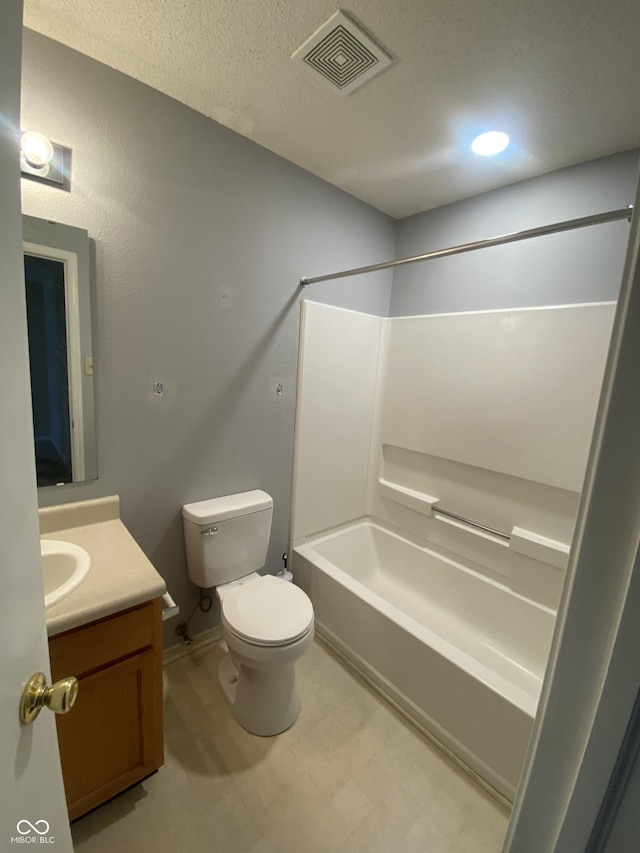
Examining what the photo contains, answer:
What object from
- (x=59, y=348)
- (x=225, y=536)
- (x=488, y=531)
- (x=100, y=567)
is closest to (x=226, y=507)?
(x=225, y=536)

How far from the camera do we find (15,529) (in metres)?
0.49

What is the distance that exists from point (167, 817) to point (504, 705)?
1.21 metres

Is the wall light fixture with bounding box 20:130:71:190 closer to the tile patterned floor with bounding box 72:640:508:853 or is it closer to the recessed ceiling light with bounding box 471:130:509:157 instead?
the recessed ceiling light with bounding box 471:130:509:157

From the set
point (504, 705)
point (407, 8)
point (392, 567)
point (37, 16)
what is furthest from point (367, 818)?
point (37, 16)

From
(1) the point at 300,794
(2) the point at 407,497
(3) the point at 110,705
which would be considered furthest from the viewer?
(2) the point at 407,497

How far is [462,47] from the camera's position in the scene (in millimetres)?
1111

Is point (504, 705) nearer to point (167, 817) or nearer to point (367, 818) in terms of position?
point (367, 818)

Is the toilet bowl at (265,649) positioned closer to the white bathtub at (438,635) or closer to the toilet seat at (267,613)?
the toilet seat at (267,613)

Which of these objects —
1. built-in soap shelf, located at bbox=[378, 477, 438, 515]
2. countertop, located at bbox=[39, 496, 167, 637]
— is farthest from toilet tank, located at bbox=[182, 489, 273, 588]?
built-in soap shelf, located at bbox=[378, 477, 438, 515]

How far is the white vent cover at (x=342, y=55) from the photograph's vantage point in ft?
3.50

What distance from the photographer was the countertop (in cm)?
95

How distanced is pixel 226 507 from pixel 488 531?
1.44 m

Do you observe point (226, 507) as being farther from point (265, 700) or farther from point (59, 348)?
point (59, 348)

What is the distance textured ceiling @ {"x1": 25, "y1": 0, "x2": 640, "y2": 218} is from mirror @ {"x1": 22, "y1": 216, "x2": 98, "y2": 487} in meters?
0.64
